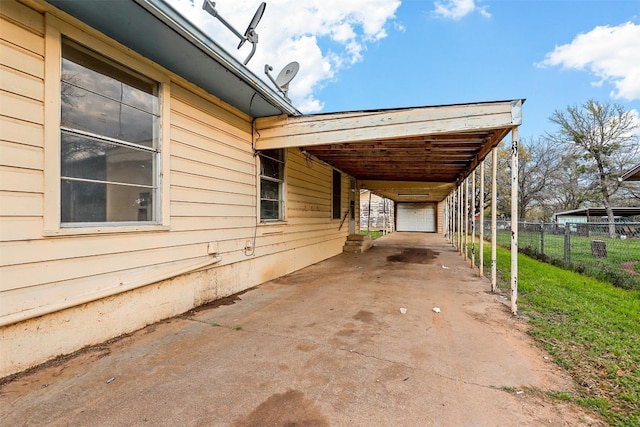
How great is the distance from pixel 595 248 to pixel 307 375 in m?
8.42

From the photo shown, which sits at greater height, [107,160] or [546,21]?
[546,21]

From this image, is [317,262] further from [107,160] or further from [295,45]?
[295,45]

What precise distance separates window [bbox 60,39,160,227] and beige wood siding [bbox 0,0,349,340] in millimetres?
149

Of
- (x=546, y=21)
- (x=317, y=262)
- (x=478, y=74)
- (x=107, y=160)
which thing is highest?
(x=478, y=74)

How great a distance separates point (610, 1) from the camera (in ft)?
28.0

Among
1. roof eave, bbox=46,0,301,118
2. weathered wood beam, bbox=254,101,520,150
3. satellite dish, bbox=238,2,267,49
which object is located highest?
satellite dish, bbox=238,2,267,49

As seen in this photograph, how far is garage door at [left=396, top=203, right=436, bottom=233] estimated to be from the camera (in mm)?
22641

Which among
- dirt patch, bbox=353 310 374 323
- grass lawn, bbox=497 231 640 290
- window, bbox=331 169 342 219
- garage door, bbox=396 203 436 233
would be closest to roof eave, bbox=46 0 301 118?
dirt patch, bbox=353 310 374 323

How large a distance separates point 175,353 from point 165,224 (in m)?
1.44

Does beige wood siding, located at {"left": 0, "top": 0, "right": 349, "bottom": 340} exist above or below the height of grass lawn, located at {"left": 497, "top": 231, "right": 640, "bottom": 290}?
above

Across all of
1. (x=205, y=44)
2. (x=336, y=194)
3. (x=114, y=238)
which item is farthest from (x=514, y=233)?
(x=336, y=194)

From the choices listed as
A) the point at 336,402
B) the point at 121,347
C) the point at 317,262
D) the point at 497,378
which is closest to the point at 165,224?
the point at 121,347

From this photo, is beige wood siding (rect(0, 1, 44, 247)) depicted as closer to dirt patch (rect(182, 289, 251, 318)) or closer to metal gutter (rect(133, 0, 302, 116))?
metal gutter (rect(133, 0, 302, 116))

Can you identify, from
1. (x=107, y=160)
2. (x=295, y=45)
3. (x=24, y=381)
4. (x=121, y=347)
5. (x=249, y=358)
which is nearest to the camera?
(x=24, y=381)
